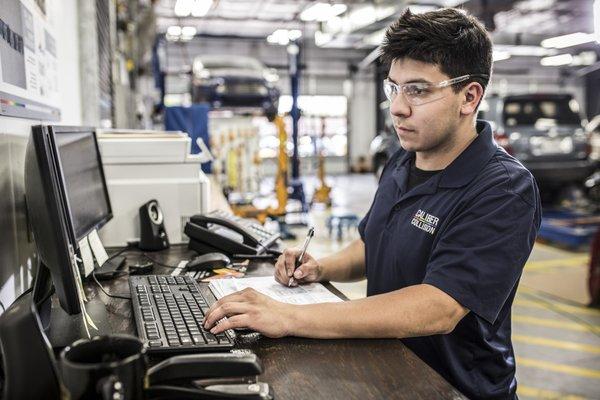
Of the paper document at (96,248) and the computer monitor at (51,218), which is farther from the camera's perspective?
the paper document at (96,248)

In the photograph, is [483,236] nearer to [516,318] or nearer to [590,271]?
[516,318]

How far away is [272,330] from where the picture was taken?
1.21m

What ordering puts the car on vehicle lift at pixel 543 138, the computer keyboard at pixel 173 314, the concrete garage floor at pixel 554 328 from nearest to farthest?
the computer keyboard at pixel 173 314 < the concrete garage floor at pixel 554 328 < the car on vehicle lift at pixel 543 138

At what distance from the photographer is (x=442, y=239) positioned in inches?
54.8

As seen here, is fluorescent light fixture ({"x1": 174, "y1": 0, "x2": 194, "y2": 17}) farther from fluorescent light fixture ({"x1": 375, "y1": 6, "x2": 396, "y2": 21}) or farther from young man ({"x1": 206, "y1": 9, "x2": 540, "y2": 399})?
young man ({"x1": 206, "y1": 9, "x2": 540, "y2": 399})

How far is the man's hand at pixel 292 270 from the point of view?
5.58 feet

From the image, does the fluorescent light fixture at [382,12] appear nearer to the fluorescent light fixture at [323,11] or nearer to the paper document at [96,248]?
the fluorescent light fixture at [323,11]

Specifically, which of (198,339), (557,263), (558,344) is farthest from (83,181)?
(557,263)

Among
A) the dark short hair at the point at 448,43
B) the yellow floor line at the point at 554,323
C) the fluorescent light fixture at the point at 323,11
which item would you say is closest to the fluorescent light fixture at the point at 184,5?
the fluorescent light fixture at the point at 323,11

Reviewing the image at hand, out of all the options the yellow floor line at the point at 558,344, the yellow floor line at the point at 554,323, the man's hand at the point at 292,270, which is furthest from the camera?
the yellow floor line at the point at 554,323

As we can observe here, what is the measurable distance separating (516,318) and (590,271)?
800mm

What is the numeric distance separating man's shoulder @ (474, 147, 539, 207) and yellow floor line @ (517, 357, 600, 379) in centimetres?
239

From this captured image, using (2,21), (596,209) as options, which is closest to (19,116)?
(2,21)

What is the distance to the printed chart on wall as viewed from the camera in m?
1.54
